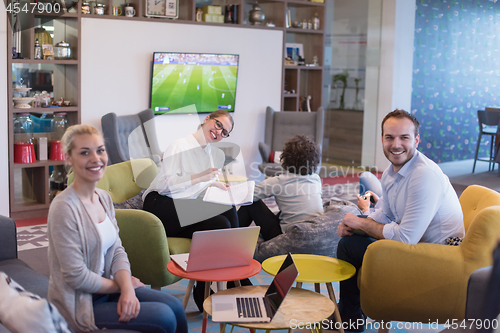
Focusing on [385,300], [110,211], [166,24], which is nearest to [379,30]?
[166,24]

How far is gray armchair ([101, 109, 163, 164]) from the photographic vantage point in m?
5.37

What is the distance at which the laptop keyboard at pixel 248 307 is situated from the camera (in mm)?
2041

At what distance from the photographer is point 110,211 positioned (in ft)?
6.98

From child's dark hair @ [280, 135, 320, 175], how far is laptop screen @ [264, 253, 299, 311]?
120 cm

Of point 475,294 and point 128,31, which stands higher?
point 128,31

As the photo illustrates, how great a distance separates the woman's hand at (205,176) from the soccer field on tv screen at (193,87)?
9.28 feet

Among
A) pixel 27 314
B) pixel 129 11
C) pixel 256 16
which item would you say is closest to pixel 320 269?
pixel 27 314

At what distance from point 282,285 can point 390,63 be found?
21.6 feet

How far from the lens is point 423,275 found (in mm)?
2463

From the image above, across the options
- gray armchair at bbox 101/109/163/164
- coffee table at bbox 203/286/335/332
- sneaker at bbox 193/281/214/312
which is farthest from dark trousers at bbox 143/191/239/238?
gray armchair at bbox 101/109/163/164

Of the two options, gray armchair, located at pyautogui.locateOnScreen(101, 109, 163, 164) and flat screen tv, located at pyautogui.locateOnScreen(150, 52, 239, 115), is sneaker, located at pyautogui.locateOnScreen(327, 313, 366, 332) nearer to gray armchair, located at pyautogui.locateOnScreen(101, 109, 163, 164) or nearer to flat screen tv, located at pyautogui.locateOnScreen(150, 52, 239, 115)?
gray armchair, located at pyautogui.locateOnScreen(101, 109, 163, 164)

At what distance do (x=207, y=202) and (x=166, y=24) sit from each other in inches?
131

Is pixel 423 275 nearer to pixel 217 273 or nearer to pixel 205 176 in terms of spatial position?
pixel 217 273

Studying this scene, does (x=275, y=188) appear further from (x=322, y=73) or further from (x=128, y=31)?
(x=322, y=73)
